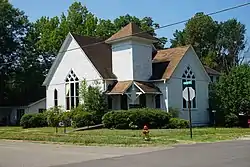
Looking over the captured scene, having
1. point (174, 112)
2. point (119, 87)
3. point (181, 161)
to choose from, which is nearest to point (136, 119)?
point (119, 87)

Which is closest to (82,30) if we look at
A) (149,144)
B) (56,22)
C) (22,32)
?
(56,22)

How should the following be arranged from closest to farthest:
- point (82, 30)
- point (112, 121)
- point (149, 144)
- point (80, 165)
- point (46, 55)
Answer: point (80, 165) < point (149, 144) < point (112, 121) < point (82, 30) < point (46, 55)

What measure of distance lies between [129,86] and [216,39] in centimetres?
4114

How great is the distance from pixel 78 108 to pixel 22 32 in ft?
102

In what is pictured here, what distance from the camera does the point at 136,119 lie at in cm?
3472

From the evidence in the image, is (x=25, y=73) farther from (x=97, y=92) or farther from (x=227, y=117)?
(x=227, y=117)

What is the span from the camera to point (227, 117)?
4200 centimetres

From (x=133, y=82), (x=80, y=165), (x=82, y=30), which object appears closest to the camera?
(x=80, y=165)

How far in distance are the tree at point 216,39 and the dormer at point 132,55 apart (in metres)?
31.3

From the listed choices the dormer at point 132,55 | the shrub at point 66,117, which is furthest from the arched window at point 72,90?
the dormer at point 132,55

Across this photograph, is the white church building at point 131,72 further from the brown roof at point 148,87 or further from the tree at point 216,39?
the tree at point 216,39

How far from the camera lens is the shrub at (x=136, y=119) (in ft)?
114

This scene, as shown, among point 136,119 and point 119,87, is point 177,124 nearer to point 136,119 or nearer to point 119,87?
point 136,119

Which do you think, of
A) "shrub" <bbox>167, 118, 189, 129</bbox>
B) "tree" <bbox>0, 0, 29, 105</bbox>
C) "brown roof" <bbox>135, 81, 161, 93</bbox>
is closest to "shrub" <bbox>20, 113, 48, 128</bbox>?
"brown roof" <bbox>135, 81, 161, 93</bbox>
